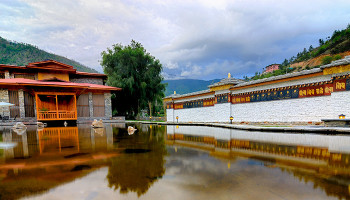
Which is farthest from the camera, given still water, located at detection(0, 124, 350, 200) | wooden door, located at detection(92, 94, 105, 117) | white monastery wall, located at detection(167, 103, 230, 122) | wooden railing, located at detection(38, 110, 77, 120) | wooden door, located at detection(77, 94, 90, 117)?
wooden door, located at detection(92, 94, 105, 117)

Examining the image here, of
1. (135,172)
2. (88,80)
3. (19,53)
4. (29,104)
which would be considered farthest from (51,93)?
(19,53)

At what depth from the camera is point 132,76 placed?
79.2 ft

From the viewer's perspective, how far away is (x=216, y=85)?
46.8 feet

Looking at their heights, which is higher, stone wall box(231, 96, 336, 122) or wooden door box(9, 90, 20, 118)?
wooden door box(9, 90, 20, 118)

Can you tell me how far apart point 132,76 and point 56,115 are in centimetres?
1074

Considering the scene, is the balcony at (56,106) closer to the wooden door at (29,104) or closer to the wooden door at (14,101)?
the wooden door at (29,104)

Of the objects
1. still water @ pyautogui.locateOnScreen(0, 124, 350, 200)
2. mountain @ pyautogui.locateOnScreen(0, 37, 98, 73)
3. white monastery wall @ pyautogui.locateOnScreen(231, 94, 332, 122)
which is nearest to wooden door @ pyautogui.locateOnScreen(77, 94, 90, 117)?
white monastery wall @ pyautogui.locateOnScreen(231, 94, 332, 122)

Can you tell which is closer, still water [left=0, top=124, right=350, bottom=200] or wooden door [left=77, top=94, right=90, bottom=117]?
still water [left=0, top=124, right=350, bottom=200]

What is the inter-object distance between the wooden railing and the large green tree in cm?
792

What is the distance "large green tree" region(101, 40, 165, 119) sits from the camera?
79.4 ft

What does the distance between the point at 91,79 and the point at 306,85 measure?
23.9 metres

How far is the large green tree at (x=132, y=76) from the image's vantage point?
→ 2421cm

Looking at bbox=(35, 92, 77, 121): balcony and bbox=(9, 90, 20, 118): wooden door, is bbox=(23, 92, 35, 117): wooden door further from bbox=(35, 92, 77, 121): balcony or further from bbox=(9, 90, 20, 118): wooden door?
bbox=(35, 92, 77, 121): balcony

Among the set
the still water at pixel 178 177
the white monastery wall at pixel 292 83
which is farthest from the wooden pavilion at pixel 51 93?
the white monastery wall at pixel 292 83
